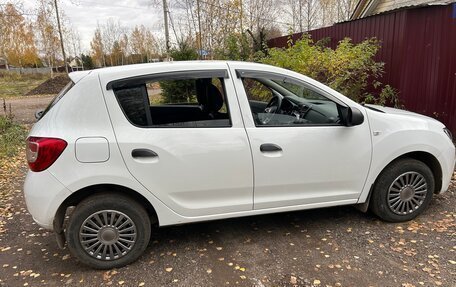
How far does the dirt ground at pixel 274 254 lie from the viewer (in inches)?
115

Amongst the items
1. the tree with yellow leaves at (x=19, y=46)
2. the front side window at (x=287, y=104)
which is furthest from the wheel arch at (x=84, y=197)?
the tree with yellow leaves at (x=19, y=46)

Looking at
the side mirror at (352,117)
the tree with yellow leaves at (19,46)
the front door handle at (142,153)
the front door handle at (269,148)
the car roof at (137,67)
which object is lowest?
the front door handle at (269,148)

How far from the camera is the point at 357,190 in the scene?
11.8 ft

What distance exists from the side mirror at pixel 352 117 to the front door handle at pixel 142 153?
1794 mm

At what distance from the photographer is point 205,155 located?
3.07m

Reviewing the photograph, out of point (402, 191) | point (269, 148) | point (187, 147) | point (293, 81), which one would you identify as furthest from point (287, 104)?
point (402, 191)

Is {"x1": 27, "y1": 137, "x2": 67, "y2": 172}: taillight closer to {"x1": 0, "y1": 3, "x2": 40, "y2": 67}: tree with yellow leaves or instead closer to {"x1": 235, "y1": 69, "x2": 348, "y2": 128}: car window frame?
{"x1": 235, "y1": 69, "x2": 348, "y2": 128}: car window frame

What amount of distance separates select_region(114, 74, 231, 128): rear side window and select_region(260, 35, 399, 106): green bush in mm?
4126

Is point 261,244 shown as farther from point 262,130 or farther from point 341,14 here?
point 341,14

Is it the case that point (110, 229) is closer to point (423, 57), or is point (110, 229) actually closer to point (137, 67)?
point (137, 67)

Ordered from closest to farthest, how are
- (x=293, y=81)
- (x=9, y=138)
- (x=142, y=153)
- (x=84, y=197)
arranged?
(x=142, y=153) < (x=84, y=197) < (x=293, y=81) < (x=9, y=138)

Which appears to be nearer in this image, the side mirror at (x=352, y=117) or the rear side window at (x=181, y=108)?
the rear side window at (x=181, y=108)

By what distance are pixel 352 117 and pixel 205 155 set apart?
142cm

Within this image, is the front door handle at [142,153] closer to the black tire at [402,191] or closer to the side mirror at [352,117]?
the side mirror at [352,117]
